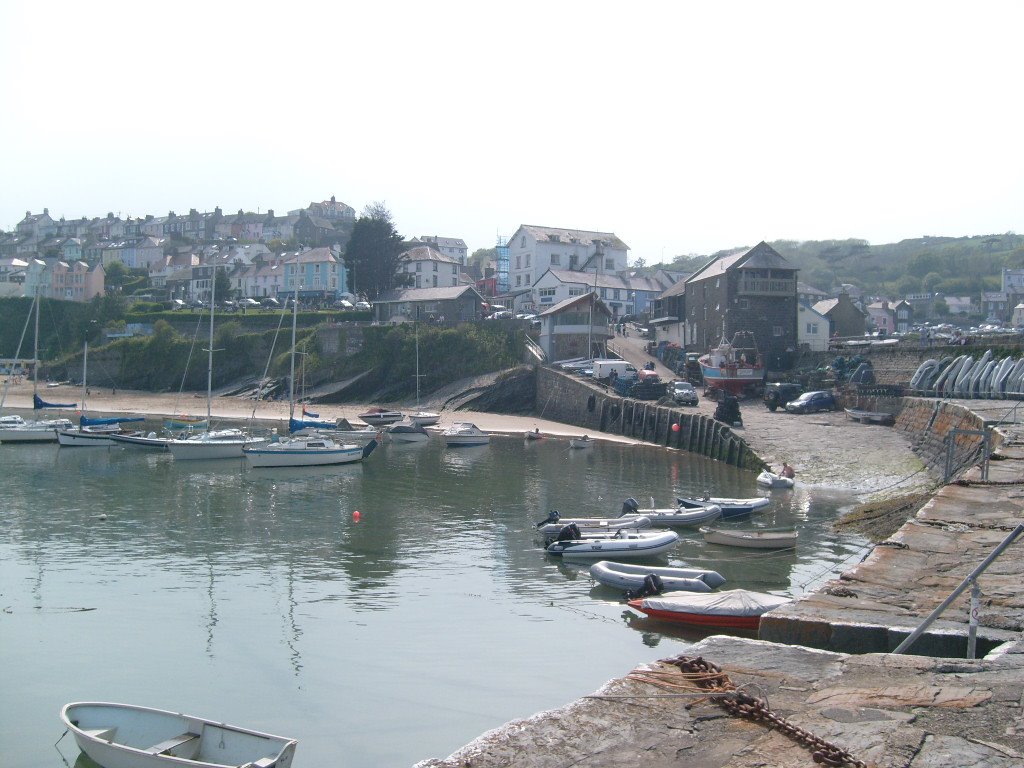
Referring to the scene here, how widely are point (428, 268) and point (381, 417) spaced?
4886 centimetres

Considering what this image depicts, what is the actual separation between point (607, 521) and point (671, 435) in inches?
960

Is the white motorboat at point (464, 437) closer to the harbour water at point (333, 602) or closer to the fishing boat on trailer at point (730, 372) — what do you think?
the harbour water at point (333, 602)

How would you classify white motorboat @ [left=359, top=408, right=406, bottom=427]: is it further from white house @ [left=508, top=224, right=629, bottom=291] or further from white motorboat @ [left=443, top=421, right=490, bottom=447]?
white house @ [left=508, top=224, right=629, bottom=291]

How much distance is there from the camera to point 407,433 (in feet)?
182

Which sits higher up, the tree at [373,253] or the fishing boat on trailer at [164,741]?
the tree at [373,253]

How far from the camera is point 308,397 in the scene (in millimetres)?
73812

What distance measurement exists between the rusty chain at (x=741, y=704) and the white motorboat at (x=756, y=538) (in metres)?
16.1

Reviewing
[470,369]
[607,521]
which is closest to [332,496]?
[607,521]

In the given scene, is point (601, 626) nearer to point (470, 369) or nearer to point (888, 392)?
point (888, 392)

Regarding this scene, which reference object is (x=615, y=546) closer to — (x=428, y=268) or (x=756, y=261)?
(x=756, y=261)

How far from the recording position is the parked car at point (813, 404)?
49594mm

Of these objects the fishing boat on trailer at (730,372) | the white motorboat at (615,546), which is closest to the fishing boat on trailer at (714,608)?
the white motorboat at (615,546)

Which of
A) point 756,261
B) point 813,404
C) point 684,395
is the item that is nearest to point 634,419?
point 684,395

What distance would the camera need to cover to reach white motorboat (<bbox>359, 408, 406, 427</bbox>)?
60.5 metres
